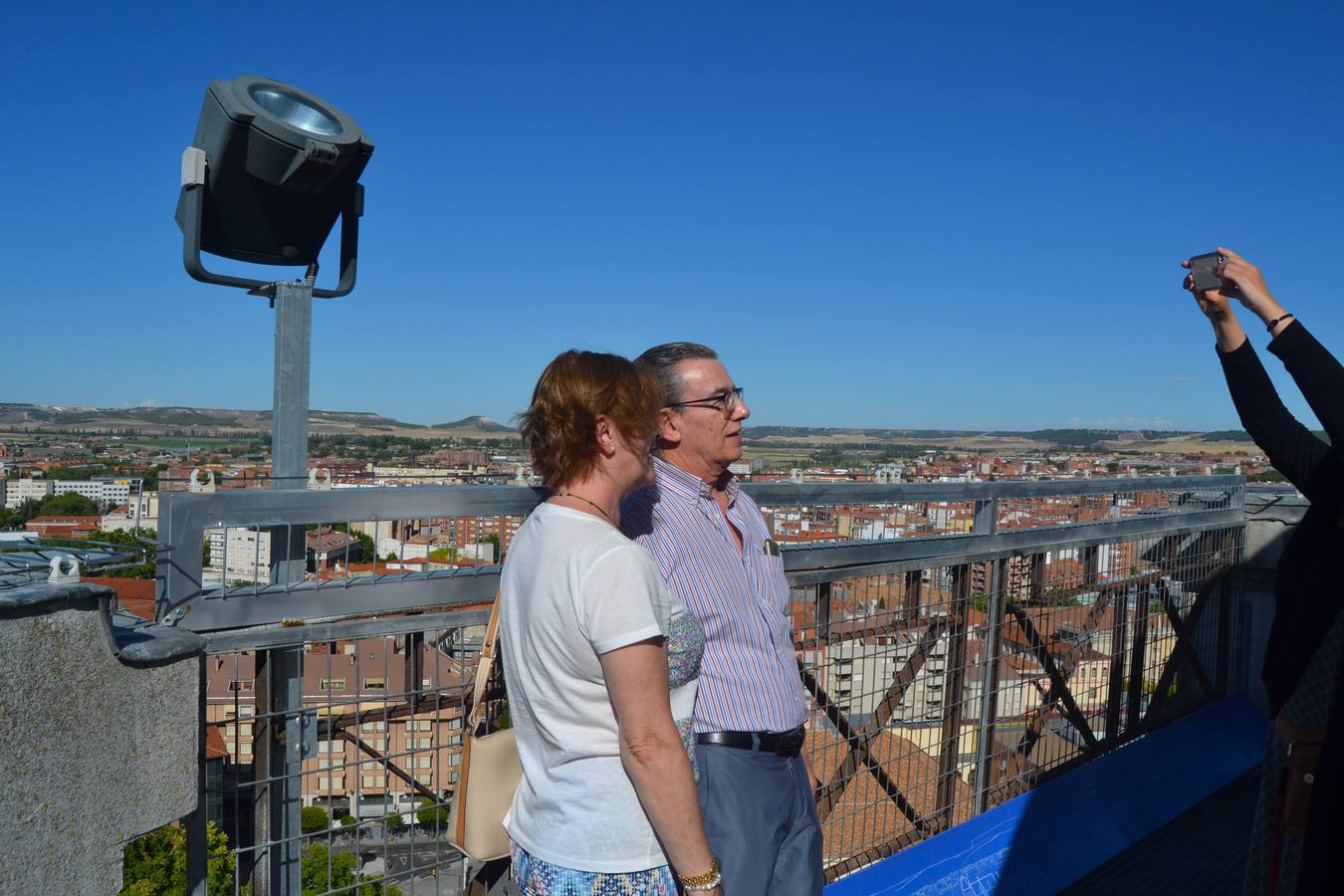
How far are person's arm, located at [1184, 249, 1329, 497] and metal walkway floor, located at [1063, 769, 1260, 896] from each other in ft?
7.28

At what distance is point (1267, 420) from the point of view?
2482 millimetres

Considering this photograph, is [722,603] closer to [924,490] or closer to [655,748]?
[655,748]

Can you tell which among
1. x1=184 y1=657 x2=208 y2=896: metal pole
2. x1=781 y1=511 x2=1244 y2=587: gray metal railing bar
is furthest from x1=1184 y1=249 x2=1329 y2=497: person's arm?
x1=184 y1=657 x2=208 y2=896: metal pole

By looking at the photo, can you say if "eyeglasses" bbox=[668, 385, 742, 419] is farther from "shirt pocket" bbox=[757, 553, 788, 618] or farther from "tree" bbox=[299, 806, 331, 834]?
"tree" bbox=[299, 806, 331, 834]

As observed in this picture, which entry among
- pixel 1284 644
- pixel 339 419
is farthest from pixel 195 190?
pixel 1284 644

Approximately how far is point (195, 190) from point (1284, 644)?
2.70 metres

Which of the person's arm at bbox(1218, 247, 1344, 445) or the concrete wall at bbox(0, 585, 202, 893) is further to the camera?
the person's arm at bbox(1218, 247, 1344, 445)

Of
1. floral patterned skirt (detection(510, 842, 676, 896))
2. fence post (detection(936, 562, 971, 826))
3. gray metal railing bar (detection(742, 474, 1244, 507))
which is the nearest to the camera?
floral patterned skirt (detection(510, 842, 676, 896))

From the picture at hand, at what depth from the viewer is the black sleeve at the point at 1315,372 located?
86.7 inches

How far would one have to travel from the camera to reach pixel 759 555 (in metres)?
2.51

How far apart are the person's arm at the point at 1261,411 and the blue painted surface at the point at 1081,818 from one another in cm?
189

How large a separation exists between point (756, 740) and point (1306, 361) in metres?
1.54

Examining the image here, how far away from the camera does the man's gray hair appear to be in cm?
252

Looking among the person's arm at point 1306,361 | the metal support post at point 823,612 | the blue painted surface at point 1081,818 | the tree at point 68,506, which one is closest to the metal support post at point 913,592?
the metal support post at point 823,612
